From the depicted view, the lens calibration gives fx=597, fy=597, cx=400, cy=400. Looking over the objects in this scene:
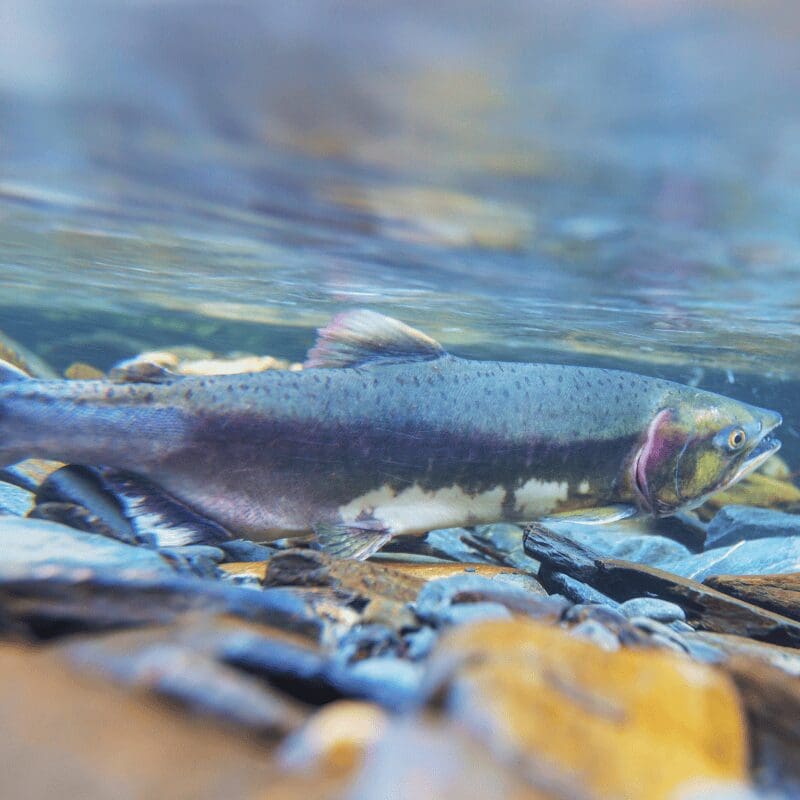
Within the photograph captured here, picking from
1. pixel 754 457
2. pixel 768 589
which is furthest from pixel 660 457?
pixel 768 589

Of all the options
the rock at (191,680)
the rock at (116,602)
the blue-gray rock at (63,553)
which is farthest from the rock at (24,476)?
the rock at (191,680)

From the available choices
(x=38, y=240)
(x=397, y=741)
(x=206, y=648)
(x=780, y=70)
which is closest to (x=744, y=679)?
(x=397, y=741)

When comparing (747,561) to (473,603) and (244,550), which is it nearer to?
(473,603)

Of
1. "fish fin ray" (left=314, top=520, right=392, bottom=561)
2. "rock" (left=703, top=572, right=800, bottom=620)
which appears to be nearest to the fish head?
"rock" (left=703, top=572, right=800, bottom=620)

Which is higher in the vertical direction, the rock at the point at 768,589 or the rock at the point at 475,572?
the rock at the point at 768,589

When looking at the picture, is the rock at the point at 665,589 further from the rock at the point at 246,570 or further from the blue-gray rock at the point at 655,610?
the rock at the point at 246,570

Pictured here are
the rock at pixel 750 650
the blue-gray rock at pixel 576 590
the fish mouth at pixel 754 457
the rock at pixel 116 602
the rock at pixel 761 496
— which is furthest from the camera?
the rock at pixel 761 496

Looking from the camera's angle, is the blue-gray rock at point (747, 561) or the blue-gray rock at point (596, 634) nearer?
the blue-gray rock at point (596, 634)
